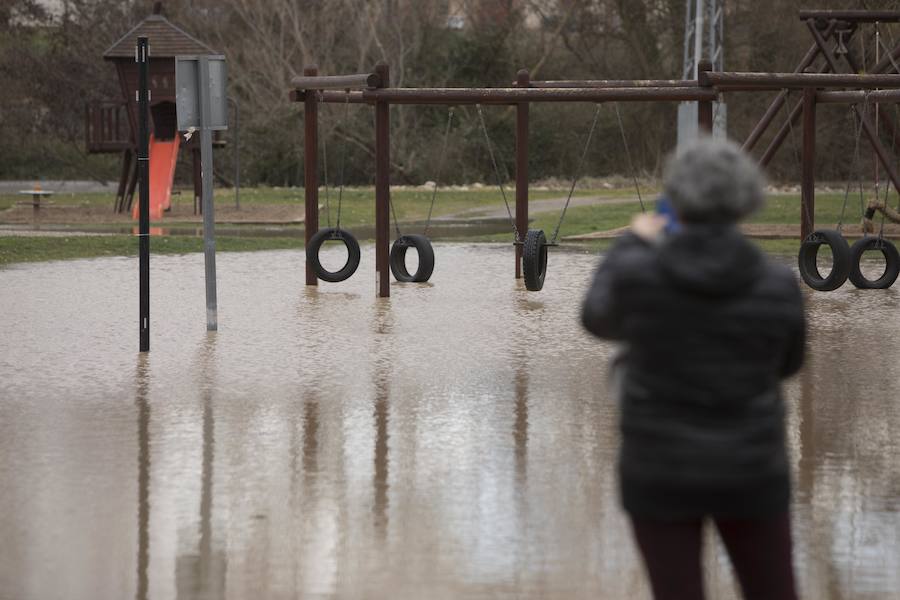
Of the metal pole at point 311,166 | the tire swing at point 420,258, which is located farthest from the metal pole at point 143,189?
the metal pole at point 311,166

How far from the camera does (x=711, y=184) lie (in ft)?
12.3

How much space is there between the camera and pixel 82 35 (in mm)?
44719

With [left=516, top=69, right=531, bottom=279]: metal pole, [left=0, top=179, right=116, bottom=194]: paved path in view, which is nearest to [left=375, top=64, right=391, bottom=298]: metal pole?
[left=516, top=69, right=531, bottom=279]: metal pole

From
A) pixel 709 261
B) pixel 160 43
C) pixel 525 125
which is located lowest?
pixel 709 261

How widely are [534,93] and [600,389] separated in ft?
22.0

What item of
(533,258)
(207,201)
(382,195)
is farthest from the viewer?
(382,195)

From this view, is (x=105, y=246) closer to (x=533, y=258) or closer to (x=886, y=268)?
(x=533, y=258)

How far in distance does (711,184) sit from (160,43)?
29.6m

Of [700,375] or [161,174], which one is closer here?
[700,375]

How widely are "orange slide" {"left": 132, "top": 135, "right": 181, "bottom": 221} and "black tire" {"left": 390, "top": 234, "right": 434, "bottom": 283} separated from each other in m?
13.3

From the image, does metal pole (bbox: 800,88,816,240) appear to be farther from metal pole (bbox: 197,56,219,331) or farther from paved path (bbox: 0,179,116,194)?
paved path (bbox: 0,179,116,194)

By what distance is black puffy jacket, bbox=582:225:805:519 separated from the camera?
3.72 m

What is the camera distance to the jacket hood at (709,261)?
12.1 feet

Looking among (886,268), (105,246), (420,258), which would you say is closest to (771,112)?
(886,268)
